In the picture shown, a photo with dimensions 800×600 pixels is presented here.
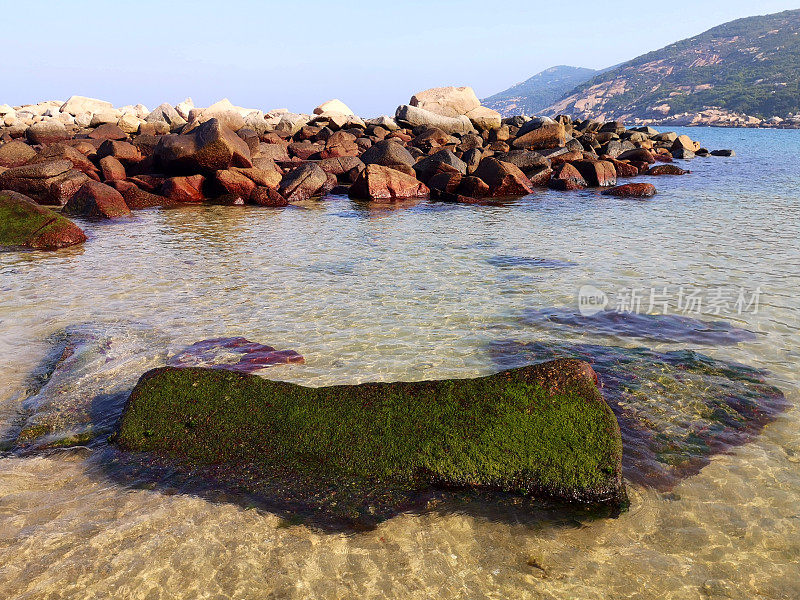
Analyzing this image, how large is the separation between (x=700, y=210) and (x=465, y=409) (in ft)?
45.6

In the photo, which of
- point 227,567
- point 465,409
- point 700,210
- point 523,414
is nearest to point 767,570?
point 523,414

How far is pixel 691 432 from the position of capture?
421cm

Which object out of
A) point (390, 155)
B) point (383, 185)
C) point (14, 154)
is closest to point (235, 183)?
point (383, 185)

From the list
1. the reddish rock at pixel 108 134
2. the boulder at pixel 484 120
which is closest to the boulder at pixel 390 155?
the reddish rock at pixel 108 134

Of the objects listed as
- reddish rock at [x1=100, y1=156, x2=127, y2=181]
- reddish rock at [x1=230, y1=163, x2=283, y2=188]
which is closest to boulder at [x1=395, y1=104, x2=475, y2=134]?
reddish rock at [x1=230, y1=163, x2=283, y2=188]

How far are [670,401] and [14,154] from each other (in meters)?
21.7

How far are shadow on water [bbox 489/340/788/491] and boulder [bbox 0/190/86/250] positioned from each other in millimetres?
9727

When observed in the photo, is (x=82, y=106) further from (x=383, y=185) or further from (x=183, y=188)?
(x=383, y=185)

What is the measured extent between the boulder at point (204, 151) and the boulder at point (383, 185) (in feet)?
12.2

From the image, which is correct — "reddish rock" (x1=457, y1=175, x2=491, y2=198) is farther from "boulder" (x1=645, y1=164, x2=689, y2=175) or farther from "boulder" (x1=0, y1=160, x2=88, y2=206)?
"boulder" (x1=0, y1=160, x2=88, y2=206)

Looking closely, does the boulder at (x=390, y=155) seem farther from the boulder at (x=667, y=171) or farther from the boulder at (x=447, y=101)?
the boulder at (x=447, y=101)

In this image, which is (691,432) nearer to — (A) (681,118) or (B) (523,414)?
(B) (523,414)

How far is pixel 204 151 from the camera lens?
17.2 meters

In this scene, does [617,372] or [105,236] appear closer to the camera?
[617,372]
